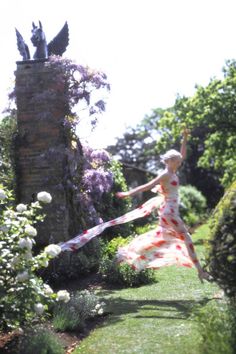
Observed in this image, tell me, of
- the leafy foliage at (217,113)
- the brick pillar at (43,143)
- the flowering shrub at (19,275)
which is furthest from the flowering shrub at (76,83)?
the leafy foliage at (217,113)

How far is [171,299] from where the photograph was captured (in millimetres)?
7613

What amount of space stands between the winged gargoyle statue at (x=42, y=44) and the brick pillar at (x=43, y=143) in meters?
0.29

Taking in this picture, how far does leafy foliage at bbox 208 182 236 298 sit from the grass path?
0.74 m

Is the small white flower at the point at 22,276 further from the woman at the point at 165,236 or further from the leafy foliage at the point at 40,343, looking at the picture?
the woman at the point at 165,236

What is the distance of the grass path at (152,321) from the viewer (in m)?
5.41

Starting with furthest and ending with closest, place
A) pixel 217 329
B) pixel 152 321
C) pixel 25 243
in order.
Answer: pixel 152 321 → pixel 25 243 → pixel 217 329

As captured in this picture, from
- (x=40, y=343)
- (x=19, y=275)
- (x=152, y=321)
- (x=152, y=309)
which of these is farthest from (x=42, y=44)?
(x=40, y=343)

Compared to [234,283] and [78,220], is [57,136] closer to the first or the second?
[78,220]

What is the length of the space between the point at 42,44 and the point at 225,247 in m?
7.08

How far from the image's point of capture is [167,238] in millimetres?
7953

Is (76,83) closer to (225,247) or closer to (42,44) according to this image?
(42,44)

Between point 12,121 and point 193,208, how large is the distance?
75.2 ft

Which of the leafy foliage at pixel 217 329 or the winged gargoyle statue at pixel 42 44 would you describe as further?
the winged gargoyle statue at pixel 42 44

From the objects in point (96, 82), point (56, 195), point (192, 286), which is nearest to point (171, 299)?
point (192, 286)
